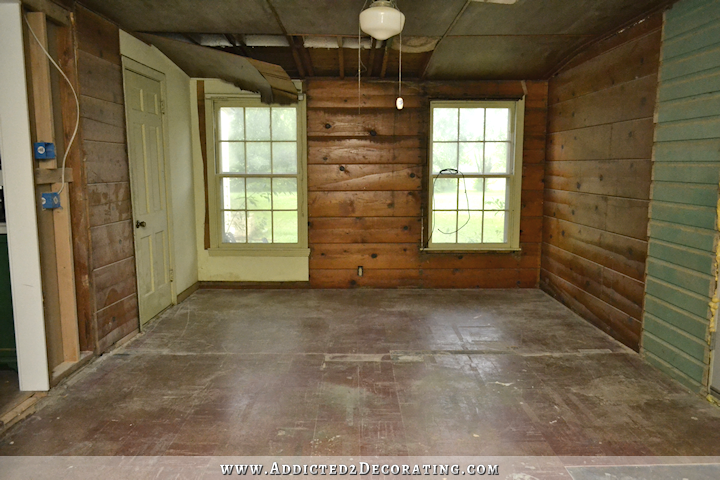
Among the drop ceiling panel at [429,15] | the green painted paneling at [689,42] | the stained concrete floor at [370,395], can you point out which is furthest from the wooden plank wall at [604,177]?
the drop ceiling panel at [429,15]

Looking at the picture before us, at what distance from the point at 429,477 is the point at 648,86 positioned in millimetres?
3133

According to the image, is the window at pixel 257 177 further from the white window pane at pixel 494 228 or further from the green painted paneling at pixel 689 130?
the green painted paneling at pixel 689 130

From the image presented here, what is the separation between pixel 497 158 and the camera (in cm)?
554

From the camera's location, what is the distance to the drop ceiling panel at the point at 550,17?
3.44m

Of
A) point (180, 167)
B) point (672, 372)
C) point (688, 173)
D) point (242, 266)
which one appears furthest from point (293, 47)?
point (672, 372)

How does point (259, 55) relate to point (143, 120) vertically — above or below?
above

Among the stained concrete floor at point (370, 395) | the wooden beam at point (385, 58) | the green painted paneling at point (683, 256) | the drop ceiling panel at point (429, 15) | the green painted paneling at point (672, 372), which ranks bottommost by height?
the stained concrete floor at point (370, 395)

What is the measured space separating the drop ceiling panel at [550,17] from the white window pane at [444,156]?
Answer: 1542mm

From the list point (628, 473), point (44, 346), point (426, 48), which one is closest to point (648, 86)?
point (426, 48)

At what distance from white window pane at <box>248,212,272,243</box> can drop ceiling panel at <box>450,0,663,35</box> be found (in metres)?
2.85

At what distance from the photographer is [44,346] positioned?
2.84 meters

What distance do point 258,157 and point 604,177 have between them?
3572 mm

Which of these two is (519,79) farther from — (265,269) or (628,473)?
(628,473)

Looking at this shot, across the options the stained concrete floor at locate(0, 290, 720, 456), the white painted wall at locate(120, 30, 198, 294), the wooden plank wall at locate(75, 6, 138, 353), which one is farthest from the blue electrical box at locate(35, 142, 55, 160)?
the white painted wall at locate(120, 30, 198, 294)
